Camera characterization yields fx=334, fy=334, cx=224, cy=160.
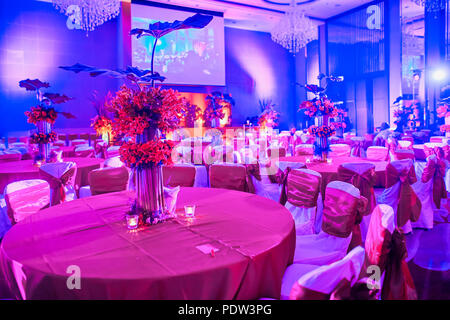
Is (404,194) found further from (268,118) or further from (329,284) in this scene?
(268,118)

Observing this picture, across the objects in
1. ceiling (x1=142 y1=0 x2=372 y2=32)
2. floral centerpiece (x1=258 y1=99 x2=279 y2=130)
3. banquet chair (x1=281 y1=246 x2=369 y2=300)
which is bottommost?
banquet chair (x1=281 y1=246 x2=369 y2=300)

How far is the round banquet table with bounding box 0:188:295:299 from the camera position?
130cm

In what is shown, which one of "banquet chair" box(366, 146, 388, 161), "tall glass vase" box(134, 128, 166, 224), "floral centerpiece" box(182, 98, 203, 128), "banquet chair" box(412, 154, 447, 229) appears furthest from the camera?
"floral centerpiece" box(182, 98, 203, 128)

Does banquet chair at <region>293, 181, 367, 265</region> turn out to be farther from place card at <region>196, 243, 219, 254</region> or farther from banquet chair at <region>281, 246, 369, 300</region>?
banquet chair at <region>281, 246, 369, 300</region>

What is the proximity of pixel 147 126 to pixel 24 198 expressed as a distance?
145cm

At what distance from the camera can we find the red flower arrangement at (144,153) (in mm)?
1892

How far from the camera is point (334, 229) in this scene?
7.78 feet

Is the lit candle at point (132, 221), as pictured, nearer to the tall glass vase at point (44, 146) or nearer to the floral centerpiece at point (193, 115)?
the tall glass vase at point (44, 146)

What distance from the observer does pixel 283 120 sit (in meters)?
15.2

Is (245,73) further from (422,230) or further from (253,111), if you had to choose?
(422,230)

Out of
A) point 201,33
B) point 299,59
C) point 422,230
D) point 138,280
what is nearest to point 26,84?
point 138,280

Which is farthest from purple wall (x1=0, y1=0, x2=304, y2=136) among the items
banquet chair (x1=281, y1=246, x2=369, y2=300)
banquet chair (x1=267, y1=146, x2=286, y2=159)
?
banquet chair (x1=281, y1=246, x2=369, y2=300)

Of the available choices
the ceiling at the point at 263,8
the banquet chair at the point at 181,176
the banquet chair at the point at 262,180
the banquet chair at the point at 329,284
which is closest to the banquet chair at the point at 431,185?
the banquet chair at the point at 262,180

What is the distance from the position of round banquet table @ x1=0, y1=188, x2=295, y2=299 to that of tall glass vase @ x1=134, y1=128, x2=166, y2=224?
0.10m
